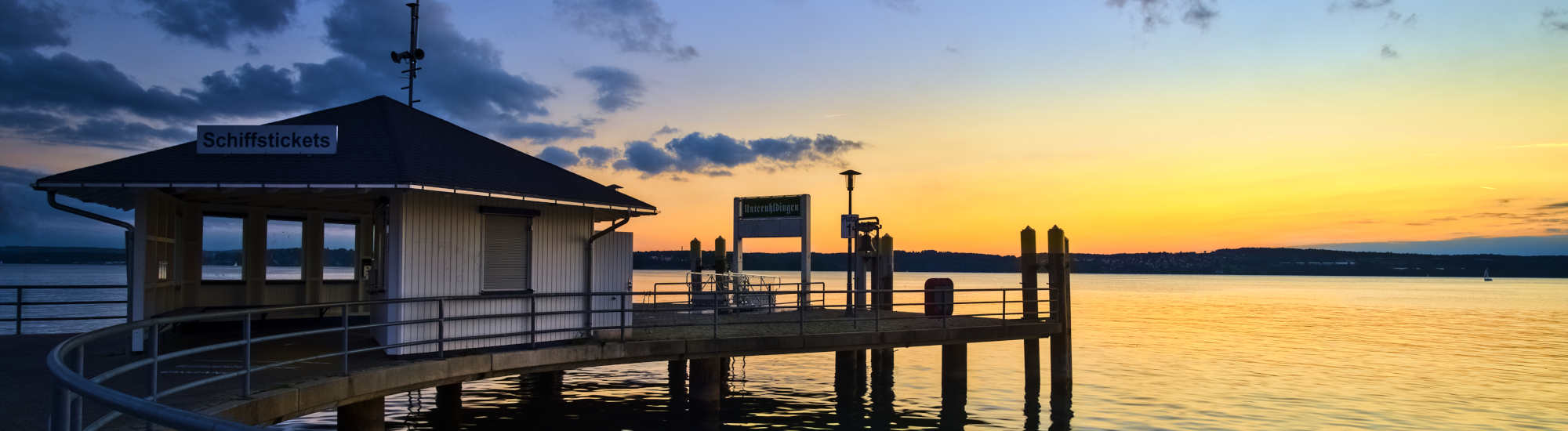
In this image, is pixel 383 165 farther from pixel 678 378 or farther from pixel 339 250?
pixel 678 378

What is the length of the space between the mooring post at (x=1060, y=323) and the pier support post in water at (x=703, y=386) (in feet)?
31.1

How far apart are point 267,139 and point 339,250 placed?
6.68 metres

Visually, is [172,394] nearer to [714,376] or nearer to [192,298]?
[192,298]

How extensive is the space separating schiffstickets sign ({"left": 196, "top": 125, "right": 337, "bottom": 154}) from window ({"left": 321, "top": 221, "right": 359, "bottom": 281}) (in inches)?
234

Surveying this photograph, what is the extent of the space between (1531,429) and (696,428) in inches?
829

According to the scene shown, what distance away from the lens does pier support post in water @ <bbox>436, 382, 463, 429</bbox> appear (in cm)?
2006

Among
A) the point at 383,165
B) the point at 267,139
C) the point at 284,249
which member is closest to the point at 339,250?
the point at 284,249

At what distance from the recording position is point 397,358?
13469 mm

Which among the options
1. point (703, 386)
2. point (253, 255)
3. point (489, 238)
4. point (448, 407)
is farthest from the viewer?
point (448, 407)

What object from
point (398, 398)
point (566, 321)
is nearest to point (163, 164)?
point (566, 321)

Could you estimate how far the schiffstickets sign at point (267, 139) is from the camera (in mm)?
14281

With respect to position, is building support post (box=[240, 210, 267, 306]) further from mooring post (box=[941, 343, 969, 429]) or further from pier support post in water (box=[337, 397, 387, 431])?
mooring post (box=[941, 343, 969, 429])

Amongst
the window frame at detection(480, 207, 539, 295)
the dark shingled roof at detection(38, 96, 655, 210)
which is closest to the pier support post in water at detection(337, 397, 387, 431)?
the window frame at detection(480, 207, 539, 295)

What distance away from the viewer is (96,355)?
14055 mm
